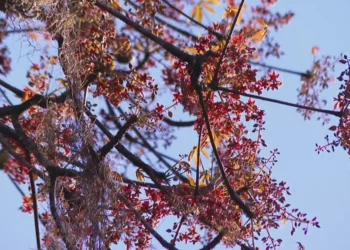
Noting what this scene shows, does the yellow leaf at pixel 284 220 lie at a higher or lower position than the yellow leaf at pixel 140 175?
lower

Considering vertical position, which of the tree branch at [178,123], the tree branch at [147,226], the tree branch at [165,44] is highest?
the tree branch at [178,123]

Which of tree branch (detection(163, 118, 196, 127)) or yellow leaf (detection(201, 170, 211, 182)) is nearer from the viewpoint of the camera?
yellow leaf (detection(201, 170, 211, 182))

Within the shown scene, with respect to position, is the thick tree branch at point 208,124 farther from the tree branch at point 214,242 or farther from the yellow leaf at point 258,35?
the yellow leaf at point 258,35

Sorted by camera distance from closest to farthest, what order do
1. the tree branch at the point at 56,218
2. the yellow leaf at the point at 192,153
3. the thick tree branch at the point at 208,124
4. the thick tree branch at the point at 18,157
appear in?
the tree branch at the point at 56,218
the thick tree branch at the point at 208,124
the thick tree branch at the point at 18,157
the yellow leaf at the point at 192,153

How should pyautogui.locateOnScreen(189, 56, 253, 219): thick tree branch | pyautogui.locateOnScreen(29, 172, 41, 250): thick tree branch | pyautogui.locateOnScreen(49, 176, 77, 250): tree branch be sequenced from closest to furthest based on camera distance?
pyautogui.locateOnScreen(49, 176, 77, 250): tree branch < pyautogui.locateOnScreen(189, 56, 253, 219): thick tree branch < pyautogui.locateOnScreen(29, 172, 41, 250): thick tree branch

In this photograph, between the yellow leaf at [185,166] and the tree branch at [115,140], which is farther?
the yellow leaf at [185,166]

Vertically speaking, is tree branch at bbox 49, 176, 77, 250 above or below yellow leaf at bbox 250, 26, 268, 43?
below

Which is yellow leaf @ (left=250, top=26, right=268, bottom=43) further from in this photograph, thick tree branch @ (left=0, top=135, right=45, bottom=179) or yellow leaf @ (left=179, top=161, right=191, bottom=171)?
thick tree branch @ (left=0, top=135, right=45, bottom=179)

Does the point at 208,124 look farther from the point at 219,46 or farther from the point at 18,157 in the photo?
the point at 18,157

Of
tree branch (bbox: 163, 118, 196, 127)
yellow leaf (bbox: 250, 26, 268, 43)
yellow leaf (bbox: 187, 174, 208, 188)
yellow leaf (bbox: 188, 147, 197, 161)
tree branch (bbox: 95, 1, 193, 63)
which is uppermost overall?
tree branch (bbox: 163, 118, 196, 127)

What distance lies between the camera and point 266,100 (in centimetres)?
322

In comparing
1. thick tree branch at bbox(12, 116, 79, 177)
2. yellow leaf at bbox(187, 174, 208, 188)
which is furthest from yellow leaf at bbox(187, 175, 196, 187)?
thick tree branch at bbox(12, 116, 79, 177)

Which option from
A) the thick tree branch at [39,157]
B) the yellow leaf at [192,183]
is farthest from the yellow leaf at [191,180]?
the thick tree branch at [39,157]

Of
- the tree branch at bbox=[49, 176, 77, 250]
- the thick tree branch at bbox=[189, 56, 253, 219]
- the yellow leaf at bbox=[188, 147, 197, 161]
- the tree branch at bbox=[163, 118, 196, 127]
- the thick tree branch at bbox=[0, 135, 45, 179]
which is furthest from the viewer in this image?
the tree branch at bbox=[163, 118, 196, 127]
